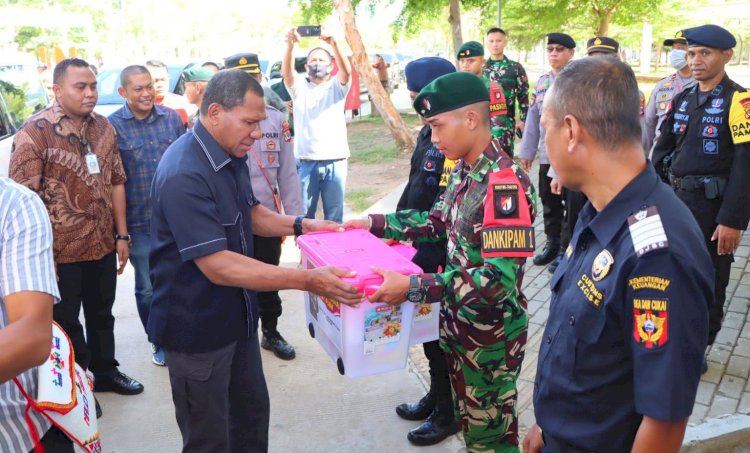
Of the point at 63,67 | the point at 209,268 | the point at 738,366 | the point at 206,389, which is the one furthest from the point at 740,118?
the point at 63,67

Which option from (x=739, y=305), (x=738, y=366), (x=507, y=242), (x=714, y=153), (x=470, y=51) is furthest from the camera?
(x=470, y=51)

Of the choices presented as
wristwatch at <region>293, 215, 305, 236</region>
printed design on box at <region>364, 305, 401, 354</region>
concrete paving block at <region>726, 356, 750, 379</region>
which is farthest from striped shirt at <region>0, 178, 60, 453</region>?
concrete paving block at <region>726, 356, 750, 379</region>

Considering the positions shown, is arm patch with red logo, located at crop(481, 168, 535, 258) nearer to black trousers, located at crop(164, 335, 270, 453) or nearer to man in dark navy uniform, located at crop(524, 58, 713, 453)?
man in dark navy uniform, located at crop(524, 58, 713, 453)

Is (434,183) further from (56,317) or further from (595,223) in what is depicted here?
(56,317)

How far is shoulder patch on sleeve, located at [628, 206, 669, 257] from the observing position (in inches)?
50.8

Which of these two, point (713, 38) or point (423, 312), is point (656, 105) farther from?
point (423, 312)

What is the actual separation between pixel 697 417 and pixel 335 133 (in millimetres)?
3679

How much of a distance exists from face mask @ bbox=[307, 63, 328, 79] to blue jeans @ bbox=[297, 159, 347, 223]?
815 mm

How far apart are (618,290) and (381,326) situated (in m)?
1.23

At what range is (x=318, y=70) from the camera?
548 centimetres

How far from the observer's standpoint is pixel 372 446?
323 cm

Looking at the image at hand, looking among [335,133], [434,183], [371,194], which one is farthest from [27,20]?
[434,183]

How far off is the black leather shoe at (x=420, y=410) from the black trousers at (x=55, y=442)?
2073 mm

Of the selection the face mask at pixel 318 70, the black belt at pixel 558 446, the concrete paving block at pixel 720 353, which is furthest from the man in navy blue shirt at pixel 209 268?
the face mask at pixel 318 70
